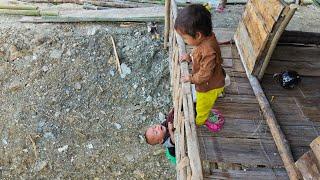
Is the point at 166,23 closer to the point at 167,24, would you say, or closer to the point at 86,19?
the point at 167,24

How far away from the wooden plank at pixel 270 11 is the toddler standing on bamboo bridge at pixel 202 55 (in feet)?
2.34

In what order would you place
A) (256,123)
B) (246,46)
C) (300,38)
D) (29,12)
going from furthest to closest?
(29,12), (300,38), (246,46), (256,123)

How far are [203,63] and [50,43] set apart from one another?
13.8 feet

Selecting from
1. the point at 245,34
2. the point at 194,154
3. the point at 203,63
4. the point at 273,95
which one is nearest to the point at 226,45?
the point at 245,34

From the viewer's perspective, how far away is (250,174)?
3.40 meters

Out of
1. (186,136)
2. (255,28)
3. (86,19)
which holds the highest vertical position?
(255,28)

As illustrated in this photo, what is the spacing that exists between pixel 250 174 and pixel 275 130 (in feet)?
1.46

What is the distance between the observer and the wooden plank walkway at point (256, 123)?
3557 millimetres

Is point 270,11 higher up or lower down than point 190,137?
higher up

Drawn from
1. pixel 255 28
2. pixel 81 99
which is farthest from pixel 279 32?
pixel 81 99

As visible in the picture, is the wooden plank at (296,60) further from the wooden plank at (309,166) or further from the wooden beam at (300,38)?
the wooden plank at (309,166)

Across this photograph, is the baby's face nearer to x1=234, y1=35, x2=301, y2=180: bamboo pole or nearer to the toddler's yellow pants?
the toddler's yellow pants

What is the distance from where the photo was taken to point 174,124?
15.8 feet

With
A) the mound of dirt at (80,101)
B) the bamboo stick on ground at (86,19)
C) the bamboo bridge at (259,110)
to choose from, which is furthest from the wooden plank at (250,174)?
the bamboo stick on ground at (86,19)
